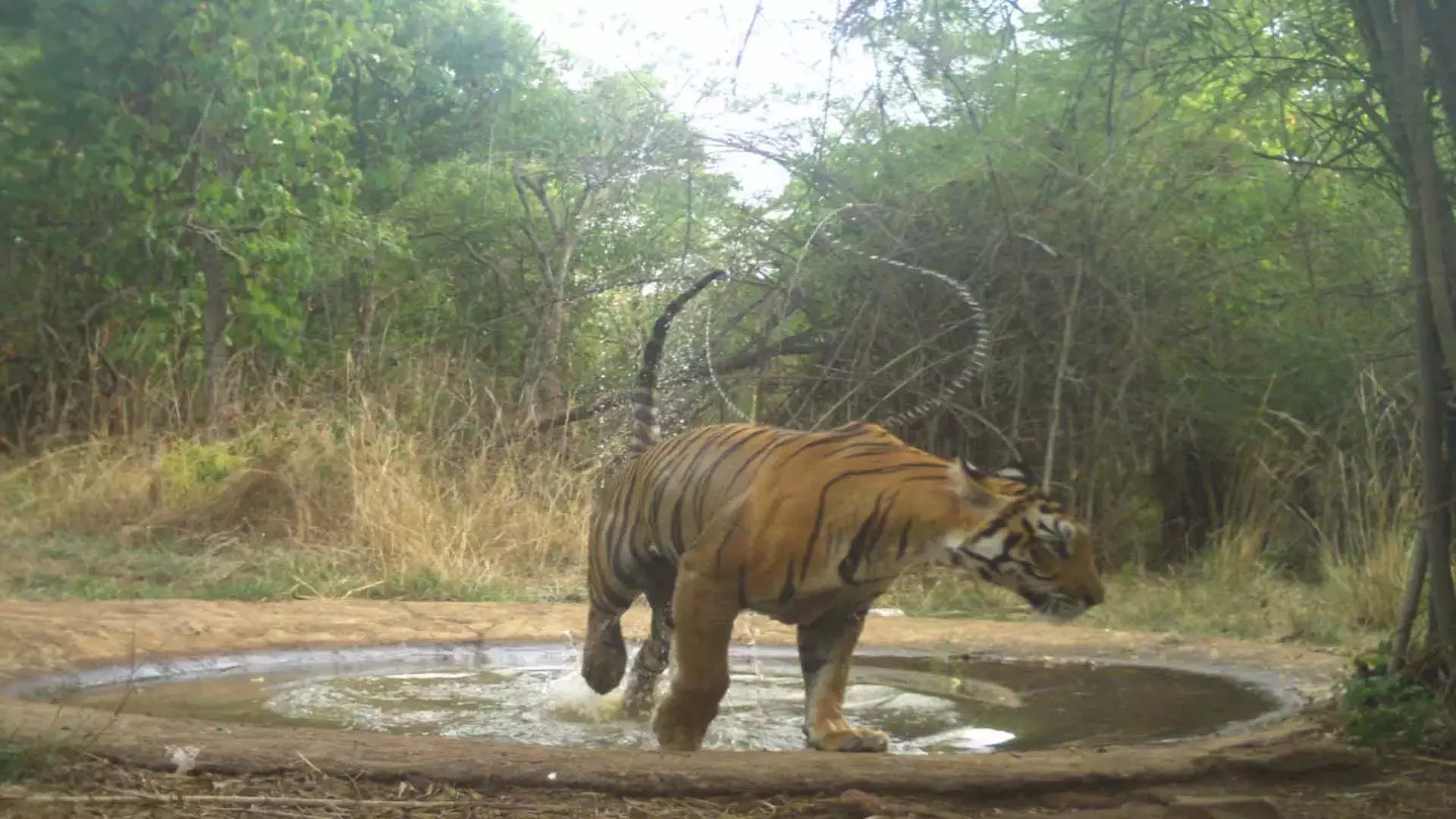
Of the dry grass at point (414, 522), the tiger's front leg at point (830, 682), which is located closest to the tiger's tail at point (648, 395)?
the tiger's front leg at point (830, 682)

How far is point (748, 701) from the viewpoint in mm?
5785

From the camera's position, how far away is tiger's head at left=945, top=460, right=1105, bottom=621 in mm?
4246

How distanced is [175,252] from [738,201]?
456cm

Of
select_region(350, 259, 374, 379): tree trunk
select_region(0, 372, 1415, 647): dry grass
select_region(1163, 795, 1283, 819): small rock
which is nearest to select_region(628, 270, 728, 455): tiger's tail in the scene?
select_region(0, 372, 1415, 647): dry grass

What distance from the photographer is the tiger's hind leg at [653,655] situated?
17.9 feet

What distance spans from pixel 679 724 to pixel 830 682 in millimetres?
567

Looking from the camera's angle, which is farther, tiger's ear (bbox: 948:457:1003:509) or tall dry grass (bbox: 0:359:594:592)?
tall dry grass (bbox: 0:359:594:592)

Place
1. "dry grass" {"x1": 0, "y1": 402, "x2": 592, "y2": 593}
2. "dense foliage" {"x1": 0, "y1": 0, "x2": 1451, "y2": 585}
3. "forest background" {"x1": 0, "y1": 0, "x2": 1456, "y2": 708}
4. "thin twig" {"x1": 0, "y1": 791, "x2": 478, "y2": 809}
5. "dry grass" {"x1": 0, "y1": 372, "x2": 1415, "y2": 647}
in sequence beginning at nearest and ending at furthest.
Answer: "thin twig" {"x1": 0, "y1": 791, "x2": 478, "y2": 809} < "dry grass" {"x1": 0, "y1": 372, "x2": 1415, "y2": 647} < "forest background" {"x1": 0, "y1": 0, "x2": 1456, "y2": 708} < "dry grass" {"x1": 0, "y1": 402, "x2": 592, "y2": 593} < "dense foliage" {"x1": 0, "y1": 0, "x2": 1451, "y2": 585}

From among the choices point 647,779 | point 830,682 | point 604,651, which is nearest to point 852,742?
point 830,682

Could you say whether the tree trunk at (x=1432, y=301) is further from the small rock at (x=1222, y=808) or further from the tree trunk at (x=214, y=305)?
the tree trunk at (x=214, y=305)

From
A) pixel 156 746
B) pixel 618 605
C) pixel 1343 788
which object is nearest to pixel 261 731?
pixel 156 746

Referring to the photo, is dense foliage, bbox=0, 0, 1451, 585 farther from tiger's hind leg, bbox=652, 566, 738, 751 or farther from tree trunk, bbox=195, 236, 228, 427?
tiger's hind leg, bbox=652, 566, 738, 751

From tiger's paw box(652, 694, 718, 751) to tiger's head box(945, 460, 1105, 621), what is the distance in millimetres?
852

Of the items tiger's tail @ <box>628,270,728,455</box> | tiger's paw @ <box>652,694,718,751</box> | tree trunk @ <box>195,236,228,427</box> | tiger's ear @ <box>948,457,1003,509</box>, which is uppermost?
tree trunk @ <box>195,236,228,427</box>
